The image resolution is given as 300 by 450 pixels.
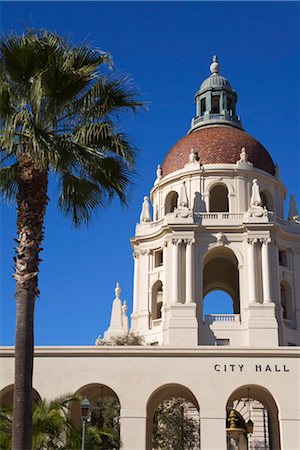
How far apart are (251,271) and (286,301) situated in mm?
4562

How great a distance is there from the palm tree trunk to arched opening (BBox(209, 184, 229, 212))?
3364cm

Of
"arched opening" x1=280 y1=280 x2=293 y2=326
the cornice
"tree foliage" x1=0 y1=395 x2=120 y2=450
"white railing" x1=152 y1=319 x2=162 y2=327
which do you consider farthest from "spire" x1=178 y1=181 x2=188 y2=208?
"tree foliage" x1=0 y1=395 x2=120 y2=450

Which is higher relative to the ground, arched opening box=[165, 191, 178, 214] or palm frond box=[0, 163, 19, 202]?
arched opening box=[165, 191, 178, 214]

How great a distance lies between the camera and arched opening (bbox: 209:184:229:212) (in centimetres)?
5103

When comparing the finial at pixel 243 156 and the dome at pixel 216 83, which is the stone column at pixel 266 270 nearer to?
the finial at pixel 243 156

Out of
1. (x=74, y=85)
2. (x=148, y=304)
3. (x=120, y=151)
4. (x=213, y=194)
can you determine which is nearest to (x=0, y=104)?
(x=74, y=85)

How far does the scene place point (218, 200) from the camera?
173 feet

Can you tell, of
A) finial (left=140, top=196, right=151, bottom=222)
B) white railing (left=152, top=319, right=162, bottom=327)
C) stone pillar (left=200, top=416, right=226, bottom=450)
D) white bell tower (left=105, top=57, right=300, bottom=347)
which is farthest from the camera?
finial (left=140, top=196, right=151, bottom=222)

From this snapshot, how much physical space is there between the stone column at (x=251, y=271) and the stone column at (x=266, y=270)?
599mm

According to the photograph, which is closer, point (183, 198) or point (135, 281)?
point (183, 198)

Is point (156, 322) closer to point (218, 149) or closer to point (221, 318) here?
point (221, 318)

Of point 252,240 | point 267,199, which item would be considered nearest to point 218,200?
point 267,199

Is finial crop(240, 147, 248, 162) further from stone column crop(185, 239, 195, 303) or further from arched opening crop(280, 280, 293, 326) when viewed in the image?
arched opening crop(280, 280, 293, 326)

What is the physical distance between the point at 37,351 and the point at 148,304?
59.1ft
